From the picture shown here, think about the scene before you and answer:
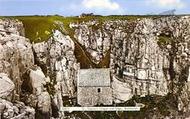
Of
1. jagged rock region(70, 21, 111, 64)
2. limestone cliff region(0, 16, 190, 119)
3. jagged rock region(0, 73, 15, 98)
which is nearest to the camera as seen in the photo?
jagged rock region(0, 73, 15, 98)

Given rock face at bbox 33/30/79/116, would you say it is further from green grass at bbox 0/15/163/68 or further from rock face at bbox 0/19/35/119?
rock face at bbox 0/19/35/119

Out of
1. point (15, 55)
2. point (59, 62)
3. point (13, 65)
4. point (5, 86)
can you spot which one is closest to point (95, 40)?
point (59, 62)

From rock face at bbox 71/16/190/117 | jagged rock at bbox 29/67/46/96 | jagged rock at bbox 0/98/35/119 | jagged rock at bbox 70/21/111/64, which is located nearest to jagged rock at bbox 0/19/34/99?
jagged rock at bbox 29/67/46/96

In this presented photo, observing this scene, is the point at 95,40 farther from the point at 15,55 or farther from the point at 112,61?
the point at 15,55

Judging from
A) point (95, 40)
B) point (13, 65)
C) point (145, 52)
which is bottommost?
point (13, 65)

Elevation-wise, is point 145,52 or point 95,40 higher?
point 95,40

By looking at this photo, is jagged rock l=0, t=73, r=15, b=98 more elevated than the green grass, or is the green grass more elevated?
the green grass

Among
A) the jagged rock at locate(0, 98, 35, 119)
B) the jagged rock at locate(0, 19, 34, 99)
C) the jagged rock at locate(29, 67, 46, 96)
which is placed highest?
the jagged rock at locate(0, 19, 34, 99)

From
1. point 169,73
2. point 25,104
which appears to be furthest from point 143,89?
point 25,104

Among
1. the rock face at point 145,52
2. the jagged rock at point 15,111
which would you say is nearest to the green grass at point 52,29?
the rock face at point 145,52
